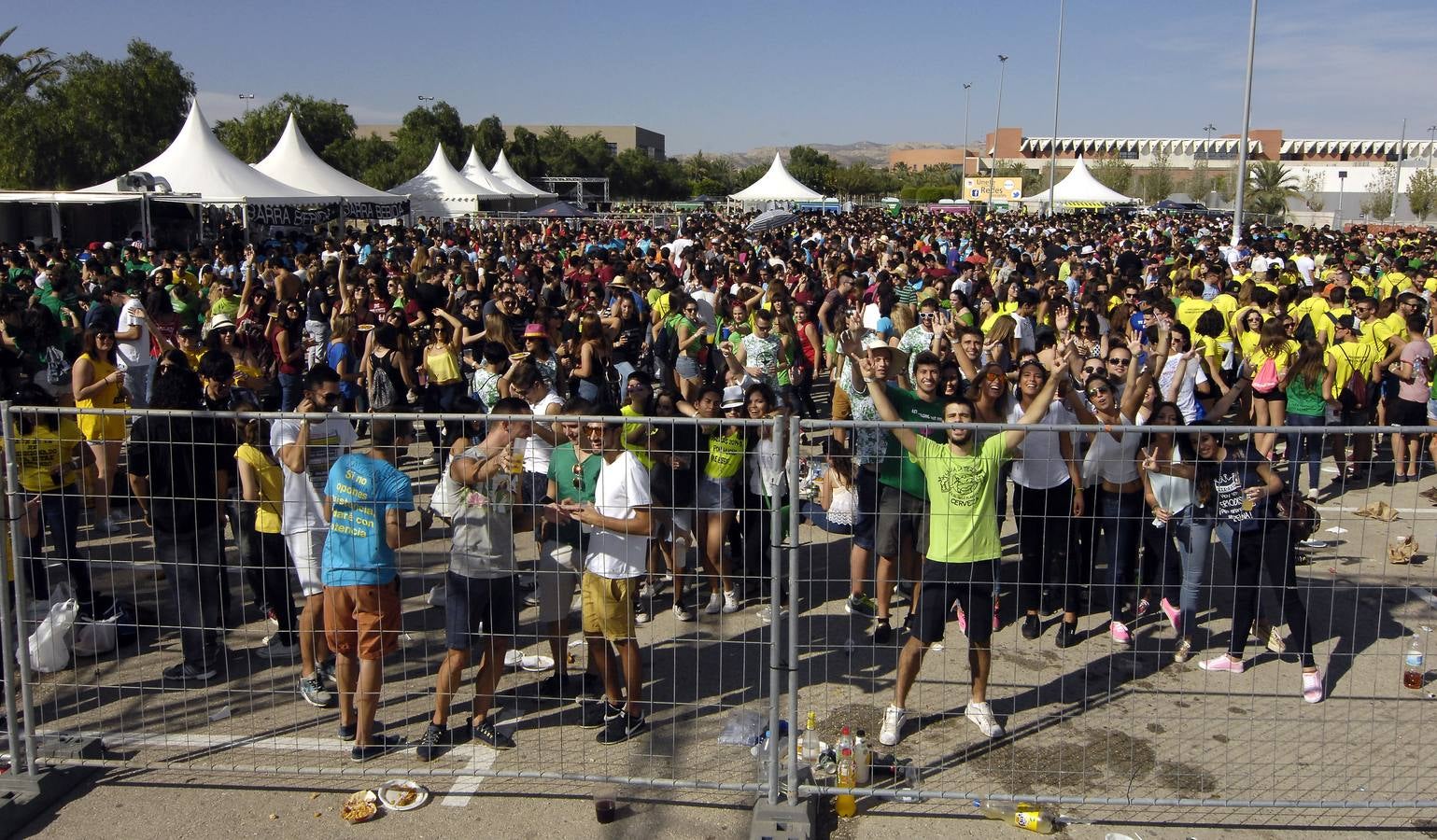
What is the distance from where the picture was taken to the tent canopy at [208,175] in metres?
23.0

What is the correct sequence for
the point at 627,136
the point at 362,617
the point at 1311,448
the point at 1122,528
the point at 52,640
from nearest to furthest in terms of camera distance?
the point at 362,617 < the point at 52,640 < the point at 1122,528 < the point at 1311,448 < the point at 627,136

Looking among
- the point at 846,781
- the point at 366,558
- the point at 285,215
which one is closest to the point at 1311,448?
the point at 846,781

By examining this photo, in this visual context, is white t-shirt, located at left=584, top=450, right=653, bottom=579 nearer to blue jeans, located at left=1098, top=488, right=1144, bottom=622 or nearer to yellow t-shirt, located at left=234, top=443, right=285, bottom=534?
yellow t-shirt, located at left=234, top=443, right=285, bottom=534

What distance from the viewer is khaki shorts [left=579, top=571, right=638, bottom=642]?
15.5ft

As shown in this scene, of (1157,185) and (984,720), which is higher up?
(1157,185)

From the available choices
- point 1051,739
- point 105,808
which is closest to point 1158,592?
point 1051,739

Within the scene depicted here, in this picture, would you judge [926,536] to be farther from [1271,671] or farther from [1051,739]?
[1271,671]

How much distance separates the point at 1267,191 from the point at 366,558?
64.9 meters

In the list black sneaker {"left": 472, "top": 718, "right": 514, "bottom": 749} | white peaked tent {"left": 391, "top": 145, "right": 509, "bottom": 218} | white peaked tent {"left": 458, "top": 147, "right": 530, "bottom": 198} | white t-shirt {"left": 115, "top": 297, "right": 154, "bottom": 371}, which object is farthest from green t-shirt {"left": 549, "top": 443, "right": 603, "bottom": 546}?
white peaked tent {"left": 458, "top": 147, "right": 530, "bottom": 198}

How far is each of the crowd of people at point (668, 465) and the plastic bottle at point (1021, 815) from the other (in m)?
0.61

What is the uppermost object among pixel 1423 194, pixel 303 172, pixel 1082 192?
pixel 1423 194

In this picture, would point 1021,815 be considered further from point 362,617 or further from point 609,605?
point 362,617

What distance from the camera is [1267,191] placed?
59.7m

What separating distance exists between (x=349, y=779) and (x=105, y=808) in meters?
0.93
